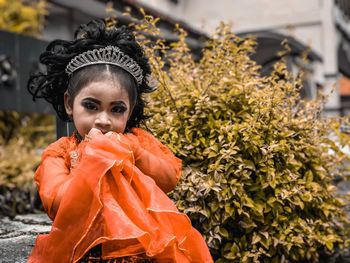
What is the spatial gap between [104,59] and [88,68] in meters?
0.08

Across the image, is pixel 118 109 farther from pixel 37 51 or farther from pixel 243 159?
pixel 37 51

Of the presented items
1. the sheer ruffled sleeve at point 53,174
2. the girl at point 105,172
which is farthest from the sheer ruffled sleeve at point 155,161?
the sheer ruffled sleeve at point 53,174

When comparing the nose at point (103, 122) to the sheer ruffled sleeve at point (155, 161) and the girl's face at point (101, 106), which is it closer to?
the girl's face at point (101, 106)

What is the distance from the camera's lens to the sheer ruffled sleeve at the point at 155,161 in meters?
2.23

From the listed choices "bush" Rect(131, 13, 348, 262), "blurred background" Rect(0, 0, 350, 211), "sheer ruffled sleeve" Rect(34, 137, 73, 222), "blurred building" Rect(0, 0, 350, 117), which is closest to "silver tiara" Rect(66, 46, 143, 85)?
"sheer ruffled sleeve" Rect(34, 137, 73, 222)

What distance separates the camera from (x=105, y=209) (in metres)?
1.95

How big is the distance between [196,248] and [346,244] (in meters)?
1.83

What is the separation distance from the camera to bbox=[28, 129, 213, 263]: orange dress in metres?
1.92

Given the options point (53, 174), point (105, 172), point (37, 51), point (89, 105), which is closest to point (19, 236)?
point (53, 174)

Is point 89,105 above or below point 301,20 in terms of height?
below

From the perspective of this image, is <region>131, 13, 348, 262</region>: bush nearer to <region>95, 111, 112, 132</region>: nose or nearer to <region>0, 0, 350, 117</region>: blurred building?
<region>95, 111, 112, 132</region>: nose

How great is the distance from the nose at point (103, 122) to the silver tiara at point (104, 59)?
0.24 metres

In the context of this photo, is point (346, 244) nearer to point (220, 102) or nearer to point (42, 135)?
point (220, 102)

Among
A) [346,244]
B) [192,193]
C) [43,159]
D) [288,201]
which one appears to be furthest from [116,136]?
[346,244]
